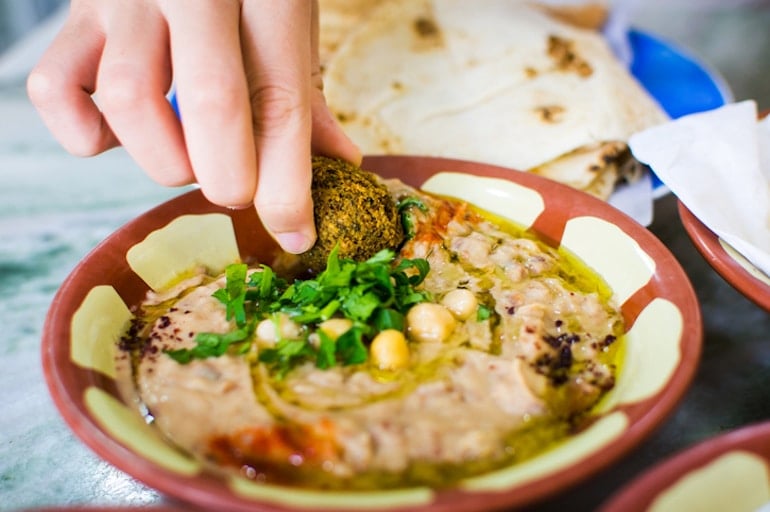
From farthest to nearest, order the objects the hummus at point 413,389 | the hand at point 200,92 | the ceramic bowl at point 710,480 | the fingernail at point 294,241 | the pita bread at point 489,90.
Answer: the pita bread at point 489,90 < the fingernail at point 294,241 < the hand at point 200,92 < the hummus at point 413,389 < the ceramic bowl at point 710,480

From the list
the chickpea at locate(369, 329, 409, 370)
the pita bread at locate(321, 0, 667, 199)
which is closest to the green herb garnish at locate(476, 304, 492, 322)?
the chickpea at locate(369, 329, 409, 370)

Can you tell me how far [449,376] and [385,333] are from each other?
0.19 metres

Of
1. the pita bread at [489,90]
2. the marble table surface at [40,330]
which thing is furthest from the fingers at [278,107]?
the pita bread at [489,90]

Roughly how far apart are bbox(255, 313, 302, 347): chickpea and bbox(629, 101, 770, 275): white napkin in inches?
46.9

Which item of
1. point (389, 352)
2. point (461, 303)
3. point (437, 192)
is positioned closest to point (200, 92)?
point (389, 352)

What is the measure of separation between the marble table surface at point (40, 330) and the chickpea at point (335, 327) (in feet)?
1.79

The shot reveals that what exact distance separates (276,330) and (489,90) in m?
1.88

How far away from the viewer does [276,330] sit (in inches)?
69.0

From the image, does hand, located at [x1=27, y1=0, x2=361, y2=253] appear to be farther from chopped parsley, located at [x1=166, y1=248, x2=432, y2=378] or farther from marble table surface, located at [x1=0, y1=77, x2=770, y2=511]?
marble table surface, located at [x1=0, y1=77, x2=770, y2=511]

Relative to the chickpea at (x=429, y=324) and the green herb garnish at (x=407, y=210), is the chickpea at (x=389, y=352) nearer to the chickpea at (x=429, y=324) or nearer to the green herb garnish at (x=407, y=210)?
the chickpea at (x=429, y=324)

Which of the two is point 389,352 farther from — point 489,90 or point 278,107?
point 489,90

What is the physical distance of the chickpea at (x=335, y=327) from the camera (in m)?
1.72

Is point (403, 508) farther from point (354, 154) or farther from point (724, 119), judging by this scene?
point (724, 119)

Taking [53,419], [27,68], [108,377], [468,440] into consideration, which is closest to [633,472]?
[468,440]
